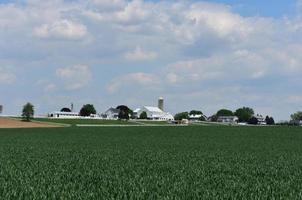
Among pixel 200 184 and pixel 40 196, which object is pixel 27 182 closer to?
pixel 40 196

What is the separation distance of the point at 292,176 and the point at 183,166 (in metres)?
6.47

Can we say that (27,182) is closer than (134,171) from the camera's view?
Yes

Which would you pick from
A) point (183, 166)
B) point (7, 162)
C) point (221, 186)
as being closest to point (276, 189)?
point (221, 186)

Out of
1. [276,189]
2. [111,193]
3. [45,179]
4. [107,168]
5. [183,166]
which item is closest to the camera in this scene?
[111,193]

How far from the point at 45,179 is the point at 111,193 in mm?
4866

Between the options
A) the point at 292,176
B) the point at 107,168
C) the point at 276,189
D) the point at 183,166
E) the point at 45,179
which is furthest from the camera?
the point at 183,166

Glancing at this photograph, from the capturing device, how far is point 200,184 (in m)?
21.0

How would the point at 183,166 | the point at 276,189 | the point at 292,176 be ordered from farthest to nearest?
the point at 183,166, the point at 292,176, the point at 276,189

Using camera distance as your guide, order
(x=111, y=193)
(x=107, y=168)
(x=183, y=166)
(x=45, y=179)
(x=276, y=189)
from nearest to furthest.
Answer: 1. (x=111, y=193)
2. (x=276, y=189)
3. (x=45, y=179)
4. (x=107, y=168)
5. (x=183, y=166)

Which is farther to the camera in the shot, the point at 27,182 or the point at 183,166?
the point at 183,166

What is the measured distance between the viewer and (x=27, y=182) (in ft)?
68.3

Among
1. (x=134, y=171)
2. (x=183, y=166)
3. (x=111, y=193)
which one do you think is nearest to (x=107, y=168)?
(x=134, y=171)

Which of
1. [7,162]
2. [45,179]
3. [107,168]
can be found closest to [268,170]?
[107,168]

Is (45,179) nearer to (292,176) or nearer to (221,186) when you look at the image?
(221,186)
